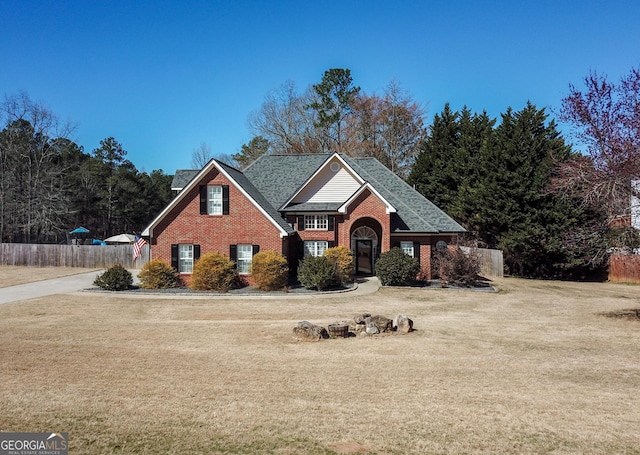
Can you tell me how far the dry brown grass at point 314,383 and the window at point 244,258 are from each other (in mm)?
7193

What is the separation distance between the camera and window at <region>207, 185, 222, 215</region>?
2625 cm

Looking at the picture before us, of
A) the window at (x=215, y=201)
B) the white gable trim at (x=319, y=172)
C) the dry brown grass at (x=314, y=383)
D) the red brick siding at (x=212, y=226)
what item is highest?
the white gable trim at (x=319, y=172)

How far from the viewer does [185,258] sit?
26.2 meters

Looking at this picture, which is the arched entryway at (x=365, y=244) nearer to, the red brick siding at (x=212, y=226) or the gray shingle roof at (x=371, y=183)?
the gray shingle roof at (x=371, y=183)

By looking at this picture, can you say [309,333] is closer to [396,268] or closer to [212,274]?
[212,274]

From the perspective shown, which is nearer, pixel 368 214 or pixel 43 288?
pixel 43 288

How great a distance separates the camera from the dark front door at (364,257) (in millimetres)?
31250

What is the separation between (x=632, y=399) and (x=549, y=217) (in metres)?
27.0

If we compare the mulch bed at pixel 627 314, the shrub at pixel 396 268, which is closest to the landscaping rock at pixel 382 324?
the mulch bed at pixel 627 314

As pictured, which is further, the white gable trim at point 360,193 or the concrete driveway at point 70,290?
the white gable trim at point 360,193

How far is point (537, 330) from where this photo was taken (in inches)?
634

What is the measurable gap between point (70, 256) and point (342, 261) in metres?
25.4

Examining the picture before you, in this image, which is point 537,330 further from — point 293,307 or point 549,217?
point 549,217

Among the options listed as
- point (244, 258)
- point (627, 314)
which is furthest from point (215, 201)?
point (627, 314)
